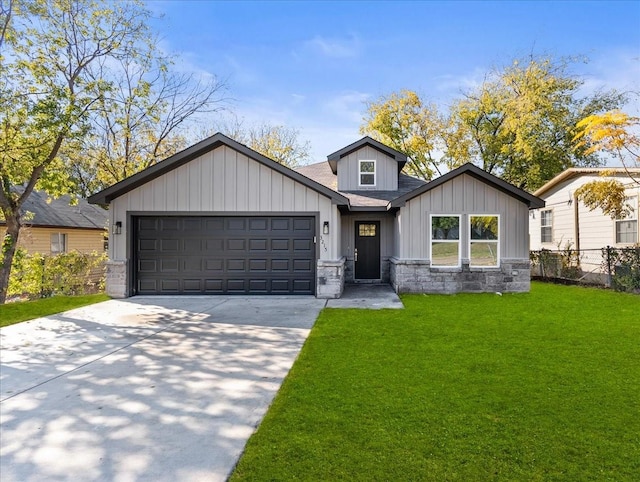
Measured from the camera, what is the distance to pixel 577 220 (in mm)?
14508

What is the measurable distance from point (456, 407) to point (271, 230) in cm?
772

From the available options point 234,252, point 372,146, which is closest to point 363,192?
point 372,146

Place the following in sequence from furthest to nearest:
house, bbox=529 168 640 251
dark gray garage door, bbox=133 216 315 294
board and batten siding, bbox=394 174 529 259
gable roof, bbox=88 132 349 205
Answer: house, bbox=529 168 640 251 → board and batten siding, bbox=394 174 529 259 → dark gray garage door, bbox=133 216 315 294 → gable roof, bbox=88 132 349 205

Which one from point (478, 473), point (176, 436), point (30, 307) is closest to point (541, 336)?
point (478, 473)

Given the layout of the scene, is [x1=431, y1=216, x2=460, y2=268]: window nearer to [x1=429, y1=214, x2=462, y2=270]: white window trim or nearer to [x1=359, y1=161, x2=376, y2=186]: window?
[x1=429, y1=214, x2=462, y2=270]: white window trim

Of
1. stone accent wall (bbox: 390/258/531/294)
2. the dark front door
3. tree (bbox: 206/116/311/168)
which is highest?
tree (bbox: 206/116/311/168)

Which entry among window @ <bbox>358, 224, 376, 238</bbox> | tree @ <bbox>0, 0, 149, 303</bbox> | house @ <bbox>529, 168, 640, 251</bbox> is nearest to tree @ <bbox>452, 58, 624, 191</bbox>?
house @ <bbox>529, 168, 640, 251</bbox>

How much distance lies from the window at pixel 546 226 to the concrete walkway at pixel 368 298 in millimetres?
8240

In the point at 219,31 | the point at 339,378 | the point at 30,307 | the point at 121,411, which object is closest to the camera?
the point at 121,411

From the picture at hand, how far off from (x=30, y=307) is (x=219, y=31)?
11.4 m

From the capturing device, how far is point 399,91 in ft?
79.3

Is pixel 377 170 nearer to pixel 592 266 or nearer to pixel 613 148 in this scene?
pixel 613 148

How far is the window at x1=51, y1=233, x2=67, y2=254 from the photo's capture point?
745 inches

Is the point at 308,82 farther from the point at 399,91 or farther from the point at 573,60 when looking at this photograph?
the point at 573,60
